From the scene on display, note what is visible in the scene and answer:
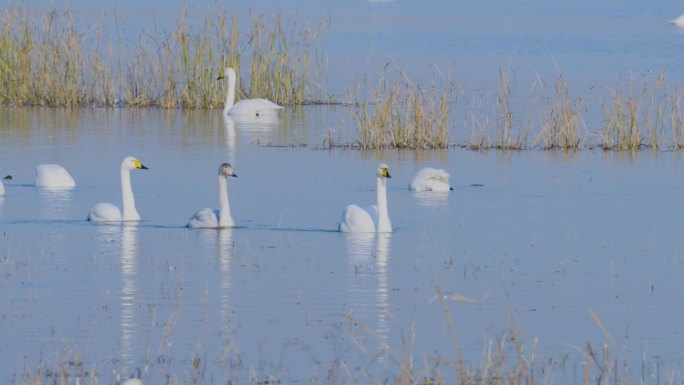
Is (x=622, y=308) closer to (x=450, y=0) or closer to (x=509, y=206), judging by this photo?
(x=509, y=206)

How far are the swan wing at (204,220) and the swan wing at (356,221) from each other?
3.01ft

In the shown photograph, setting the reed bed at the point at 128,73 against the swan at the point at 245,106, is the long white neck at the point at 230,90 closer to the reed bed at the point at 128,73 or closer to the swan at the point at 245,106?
the swan at the point at 245,106

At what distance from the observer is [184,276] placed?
9.32 m

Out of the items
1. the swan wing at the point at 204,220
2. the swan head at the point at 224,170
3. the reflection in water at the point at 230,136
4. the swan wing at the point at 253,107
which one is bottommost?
the swan wing at the point at 204,220

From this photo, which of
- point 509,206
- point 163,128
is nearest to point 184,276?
point 509,206

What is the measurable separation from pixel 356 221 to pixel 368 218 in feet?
0.33

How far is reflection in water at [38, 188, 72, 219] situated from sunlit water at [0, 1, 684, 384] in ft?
0.07

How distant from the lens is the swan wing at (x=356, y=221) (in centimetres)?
1106

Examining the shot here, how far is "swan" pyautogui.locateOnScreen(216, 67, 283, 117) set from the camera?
65.9 ft

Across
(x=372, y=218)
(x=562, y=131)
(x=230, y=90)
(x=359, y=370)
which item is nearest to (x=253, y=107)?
(x=230, y=90)

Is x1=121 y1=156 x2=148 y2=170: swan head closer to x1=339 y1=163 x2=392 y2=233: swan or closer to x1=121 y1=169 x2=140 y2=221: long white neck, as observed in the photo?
x1=121 y1=169 x2=140 y2=221: long white neck

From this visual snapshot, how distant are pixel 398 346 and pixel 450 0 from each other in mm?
47219

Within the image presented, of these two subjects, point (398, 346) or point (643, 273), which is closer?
point (398, 346)

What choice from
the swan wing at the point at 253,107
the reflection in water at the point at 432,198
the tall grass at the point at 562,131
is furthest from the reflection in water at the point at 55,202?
the swan wing at the point at 253,107
